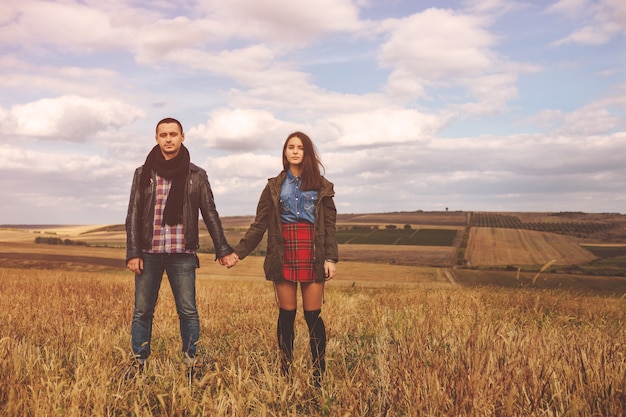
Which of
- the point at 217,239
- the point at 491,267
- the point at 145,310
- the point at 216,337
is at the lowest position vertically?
the point at 491,267

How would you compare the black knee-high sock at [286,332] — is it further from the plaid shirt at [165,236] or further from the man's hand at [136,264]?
the man's hand at [136,264]

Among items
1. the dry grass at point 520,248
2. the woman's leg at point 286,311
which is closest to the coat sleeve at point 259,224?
the woman's leg at point 286,311

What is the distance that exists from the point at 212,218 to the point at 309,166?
1.16 meters

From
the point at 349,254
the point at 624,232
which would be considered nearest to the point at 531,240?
the point at 624,232

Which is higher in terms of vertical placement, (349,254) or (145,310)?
(145,310)

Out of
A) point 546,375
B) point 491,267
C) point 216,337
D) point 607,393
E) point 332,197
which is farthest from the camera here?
point 491,267

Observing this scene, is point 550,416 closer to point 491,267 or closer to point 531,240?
point 491,267

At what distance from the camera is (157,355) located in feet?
15.6

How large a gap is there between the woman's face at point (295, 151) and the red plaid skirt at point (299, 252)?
0.61 meters

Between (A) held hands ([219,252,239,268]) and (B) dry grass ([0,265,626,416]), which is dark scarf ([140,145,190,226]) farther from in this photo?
(B) dry grass ([0,265,626,416])

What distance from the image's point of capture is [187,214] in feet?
15.2

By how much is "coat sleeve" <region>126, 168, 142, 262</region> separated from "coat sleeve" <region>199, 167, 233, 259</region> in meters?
0.62

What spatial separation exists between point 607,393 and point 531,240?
75.2 m

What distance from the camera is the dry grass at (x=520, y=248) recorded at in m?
55.6
